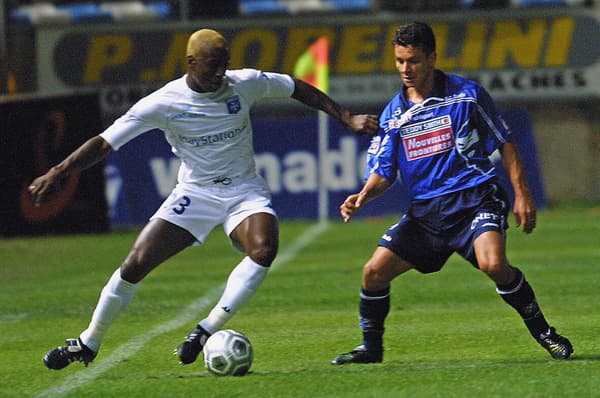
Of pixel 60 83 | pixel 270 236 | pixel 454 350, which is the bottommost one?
pixel 60 83

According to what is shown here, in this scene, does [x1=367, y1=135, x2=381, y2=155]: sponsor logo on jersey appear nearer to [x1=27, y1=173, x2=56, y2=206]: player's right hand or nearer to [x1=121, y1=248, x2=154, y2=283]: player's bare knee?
[x1=121, y1=248, x2=154, y2=283]: player's bare knee

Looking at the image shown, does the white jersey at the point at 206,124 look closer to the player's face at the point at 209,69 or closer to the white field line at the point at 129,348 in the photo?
the player's face at the point at 209,69

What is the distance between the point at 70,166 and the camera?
8273mm

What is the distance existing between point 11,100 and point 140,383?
14.7 meters

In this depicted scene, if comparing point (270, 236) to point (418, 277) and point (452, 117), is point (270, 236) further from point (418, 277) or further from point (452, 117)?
point (418, 277)

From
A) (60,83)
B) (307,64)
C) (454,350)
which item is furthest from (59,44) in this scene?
(454,350)

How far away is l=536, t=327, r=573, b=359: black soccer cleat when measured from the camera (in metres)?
8.32

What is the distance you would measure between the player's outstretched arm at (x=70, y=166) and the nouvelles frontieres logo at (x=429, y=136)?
5.47ft

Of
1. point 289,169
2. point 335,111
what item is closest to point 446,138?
point 335,111

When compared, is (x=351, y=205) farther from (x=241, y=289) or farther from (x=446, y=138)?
(x=241, y=289)

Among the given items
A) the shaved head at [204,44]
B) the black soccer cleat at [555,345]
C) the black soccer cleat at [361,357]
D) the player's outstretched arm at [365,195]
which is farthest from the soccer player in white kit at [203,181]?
the black soccer cleat at [555,345]

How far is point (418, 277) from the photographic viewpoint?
14773mm

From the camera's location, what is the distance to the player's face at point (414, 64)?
821cm

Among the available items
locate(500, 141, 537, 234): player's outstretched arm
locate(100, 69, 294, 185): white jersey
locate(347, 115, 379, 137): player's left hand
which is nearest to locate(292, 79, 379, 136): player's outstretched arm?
locate(347, 115, 379, 137): player's left hand
